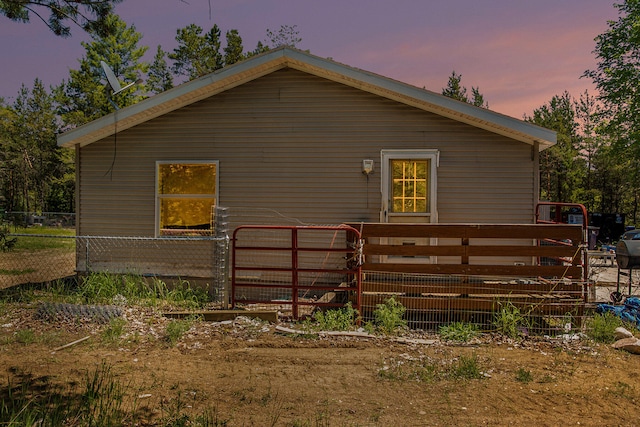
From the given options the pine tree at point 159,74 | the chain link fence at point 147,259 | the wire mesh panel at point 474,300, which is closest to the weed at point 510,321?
the wire mesh panel at point 474,300

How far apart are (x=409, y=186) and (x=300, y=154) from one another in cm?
219

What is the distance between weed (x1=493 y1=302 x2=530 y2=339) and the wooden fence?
7cm

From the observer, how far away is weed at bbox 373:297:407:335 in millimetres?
6172

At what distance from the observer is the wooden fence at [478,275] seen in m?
6.53

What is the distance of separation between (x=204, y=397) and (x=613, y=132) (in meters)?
31.0

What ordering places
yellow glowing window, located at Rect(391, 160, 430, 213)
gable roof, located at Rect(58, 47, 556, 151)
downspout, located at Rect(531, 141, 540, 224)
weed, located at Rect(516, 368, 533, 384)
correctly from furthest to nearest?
yellow glowing window, located at Rect(391, 160, 430, 213) < downspout, located at Rect(531, 141, 540, 224) < gable roof, located at Rect(58, 47, 556, 151) < weed, located at Rect(516, 368, 533, 384)

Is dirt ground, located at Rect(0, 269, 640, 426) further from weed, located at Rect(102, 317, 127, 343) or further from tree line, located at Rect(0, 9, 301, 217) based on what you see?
tree line, located at Rect(0, 9, 301, 217)

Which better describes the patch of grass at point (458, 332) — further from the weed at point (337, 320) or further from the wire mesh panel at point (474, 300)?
the weed at point (337, 320)

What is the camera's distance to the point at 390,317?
6.23 metres

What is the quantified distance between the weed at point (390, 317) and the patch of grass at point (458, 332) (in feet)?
1.80

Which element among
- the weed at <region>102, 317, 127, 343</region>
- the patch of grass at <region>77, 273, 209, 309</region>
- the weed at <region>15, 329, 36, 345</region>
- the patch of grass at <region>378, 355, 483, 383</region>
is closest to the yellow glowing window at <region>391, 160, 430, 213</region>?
A: the patch of grass at <region>77, 273, 209, 309</region>

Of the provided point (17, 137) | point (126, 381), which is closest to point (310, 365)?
point (126, 381)

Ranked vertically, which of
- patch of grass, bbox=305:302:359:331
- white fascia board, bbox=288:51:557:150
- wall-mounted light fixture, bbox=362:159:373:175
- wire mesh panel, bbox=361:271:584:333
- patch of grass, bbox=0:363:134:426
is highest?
white fascia board, bbox=288:51:557:150

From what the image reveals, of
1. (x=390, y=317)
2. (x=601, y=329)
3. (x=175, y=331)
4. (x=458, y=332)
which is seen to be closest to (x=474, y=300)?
(x=458, y=332)
